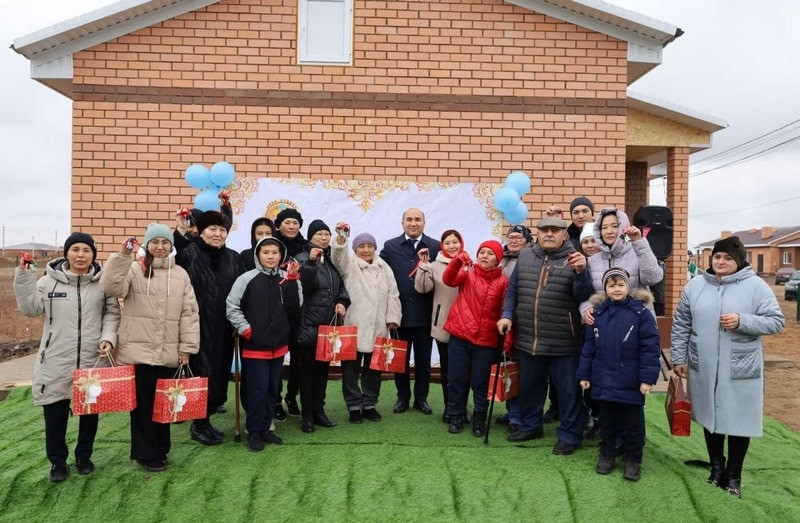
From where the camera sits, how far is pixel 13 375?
7.28 metres

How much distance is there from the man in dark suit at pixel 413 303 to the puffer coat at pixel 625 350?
169 cm

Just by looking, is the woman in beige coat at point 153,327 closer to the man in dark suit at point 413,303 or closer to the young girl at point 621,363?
the man in dark suit at point 413,303

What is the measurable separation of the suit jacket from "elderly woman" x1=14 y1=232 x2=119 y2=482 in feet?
7.82

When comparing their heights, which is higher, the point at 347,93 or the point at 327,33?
the point at 327,33

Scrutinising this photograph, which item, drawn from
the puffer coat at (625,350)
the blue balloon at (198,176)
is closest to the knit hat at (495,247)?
the puffer coat at (625,350)

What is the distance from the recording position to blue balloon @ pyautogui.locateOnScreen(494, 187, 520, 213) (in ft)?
21.1

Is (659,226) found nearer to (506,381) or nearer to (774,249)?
(506,381)

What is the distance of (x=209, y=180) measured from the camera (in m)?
6.50

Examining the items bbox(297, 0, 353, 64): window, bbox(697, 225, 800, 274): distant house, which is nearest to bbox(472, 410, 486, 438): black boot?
bbox(297, 0, 353, 64): window

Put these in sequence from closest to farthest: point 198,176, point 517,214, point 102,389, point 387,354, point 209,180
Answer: point 102,389 < point 387,354 < point 198,176 < point 209,180 < point 517,214

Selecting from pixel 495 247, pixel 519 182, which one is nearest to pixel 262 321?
pixel 495 247

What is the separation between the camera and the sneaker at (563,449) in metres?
4.60

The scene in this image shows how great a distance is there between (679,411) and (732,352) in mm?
560

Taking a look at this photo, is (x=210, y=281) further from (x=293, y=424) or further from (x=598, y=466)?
(x=598, y=466)
